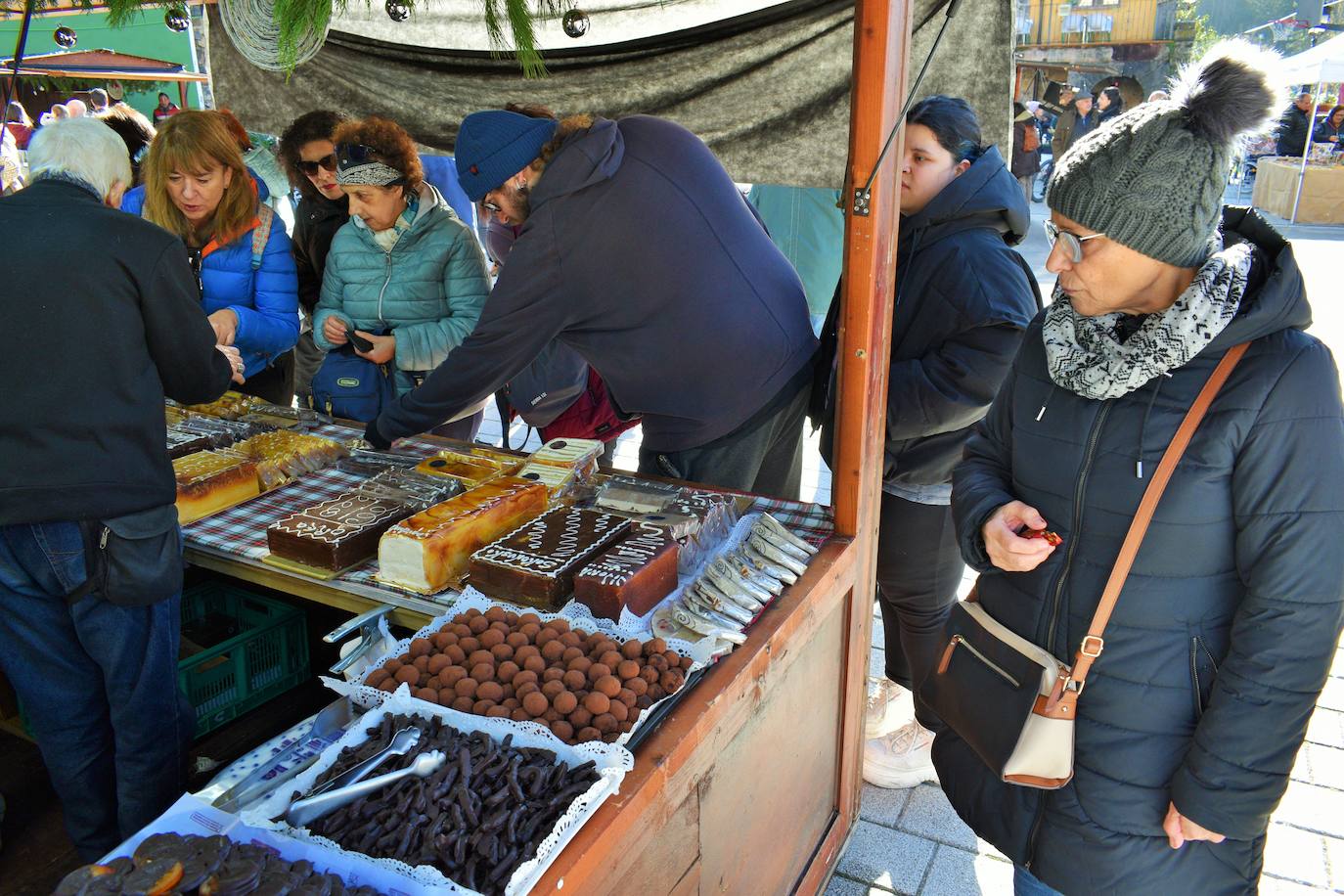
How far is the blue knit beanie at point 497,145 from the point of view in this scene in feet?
8.14

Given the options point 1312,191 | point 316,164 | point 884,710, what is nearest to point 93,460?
point 316,164

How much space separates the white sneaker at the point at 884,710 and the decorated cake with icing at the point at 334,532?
176 centimetres

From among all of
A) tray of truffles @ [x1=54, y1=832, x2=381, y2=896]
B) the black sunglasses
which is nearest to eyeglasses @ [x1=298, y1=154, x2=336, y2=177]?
the black sunglasses

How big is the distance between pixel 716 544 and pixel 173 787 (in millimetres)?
1715

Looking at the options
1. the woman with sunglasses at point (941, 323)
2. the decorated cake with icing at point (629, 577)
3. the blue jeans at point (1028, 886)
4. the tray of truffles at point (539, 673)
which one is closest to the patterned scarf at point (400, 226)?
the woman with sunglasses at point (941, 323)

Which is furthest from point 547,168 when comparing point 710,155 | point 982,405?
point 982,405

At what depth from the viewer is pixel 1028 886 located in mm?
1873

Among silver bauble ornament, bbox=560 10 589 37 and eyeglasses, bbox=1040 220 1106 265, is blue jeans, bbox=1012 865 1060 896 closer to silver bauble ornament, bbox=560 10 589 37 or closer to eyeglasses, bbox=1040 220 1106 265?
eyeglasses, bbox=1040 220 1106 265

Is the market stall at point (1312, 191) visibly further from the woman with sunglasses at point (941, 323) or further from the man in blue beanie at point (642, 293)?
the man in blue beanie at point (642, 293)

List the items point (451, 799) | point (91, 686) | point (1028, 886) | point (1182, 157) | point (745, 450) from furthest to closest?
1. point (745, 450)
2. point (91, 686)
3. point (1028, 886)
4. point (1182, 157)
5. point (451, 799)

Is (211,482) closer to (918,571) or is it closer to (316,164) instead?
(316,164)

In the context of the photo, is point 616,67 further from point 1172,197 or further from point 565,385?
point 1172,197

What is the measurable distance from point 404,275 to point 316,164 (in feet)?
2.64

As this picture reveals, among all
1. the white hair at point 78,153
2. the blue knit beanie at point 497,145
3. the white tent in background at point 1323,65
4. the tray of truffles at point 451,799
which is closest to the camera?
the tray of truffles at point 451,799
